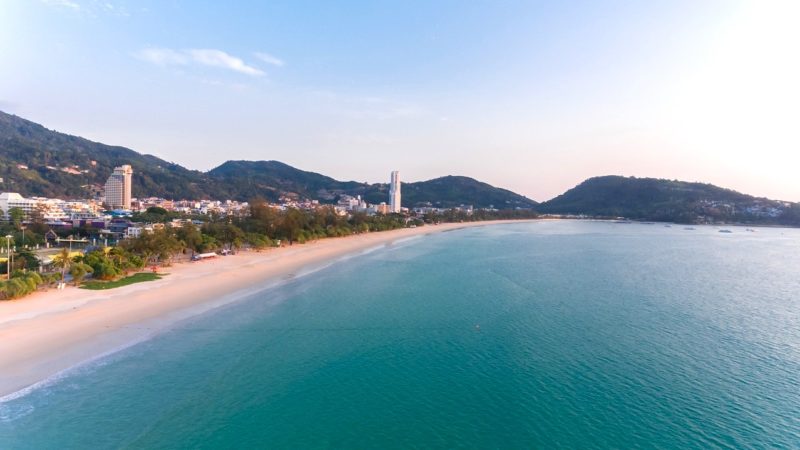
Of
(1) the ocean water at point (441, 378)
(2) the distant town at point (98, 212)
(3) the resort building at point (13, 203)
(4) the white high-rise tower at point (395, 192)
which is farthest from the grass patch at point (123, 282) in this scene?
(4) the white high-rise tower at point (395, 192)

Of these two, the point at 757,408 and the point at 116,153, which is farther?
the point at 116,153

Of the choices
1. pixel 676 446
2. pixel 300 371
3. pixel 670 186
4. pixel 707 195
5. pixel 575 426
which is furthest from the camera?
pixel 670 186

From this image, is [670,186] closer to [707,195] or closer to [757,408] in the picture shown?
[707,195]

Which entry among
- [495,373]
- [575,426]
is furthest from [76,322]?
[575,426]

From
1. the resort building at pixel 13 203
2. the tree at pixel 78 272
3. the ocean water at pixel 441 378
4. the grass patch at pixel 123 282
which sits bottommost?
the ocean water at pixel 441 378


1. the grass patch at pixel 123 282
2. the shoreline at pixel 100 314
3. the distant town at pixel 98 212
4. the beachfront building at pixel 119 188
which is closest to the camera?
the shoreline at pixel 100 314

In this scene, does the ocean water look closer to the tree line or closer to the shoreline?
the shoreline

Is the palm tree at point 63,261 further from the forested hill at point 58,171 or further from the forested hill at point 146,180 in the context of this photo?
the forested hill at point 146,180
